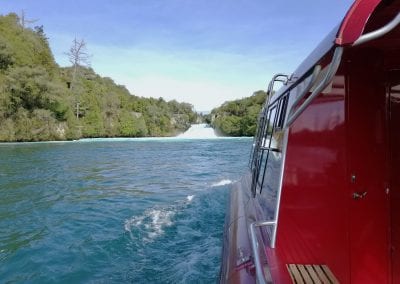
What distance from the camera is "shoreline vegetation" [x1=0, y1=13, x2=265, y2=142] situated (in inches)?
1516

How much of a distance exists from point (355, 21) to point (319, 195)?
1.79m

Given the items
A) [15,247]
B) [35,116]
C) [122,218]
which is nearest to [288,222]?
[15,247]

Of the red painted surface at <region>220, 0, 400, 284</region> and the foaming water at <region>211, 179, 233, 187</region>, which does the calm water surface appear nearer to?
the foaming water at <region>211, 179, 233, 187</region>

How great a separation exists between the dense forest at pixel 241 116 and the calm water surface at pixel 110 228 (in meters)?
47.3

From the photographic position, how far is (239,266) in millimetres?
3186

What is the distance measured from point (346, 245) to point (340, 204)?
320 millimetres

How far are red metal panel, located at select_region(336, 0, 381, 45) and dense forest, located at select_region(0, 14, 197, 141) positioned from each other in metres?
40.1

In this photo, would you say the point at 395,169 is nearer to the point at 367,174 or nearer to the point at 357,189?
the point at 367,174

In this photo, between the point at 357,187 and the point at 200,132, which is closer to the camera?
the point at 357,187

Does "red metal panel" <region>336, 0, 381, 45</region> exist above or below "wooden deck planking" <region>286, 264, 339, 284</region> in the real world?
above

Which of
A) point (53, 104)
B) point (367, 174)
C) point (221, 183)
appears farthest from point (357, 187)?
point (53, 104)

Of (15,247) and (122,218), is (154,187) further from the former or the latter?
(15,247)

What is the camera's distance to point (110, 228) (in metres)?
6.99

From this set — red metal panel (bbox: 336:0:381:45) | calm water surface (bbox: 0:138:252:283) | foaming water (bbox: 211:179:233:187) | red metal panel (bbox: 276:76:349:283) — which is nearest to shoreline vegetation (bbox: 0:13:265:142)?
calm water surface (bbox: 0:138:252:283)
